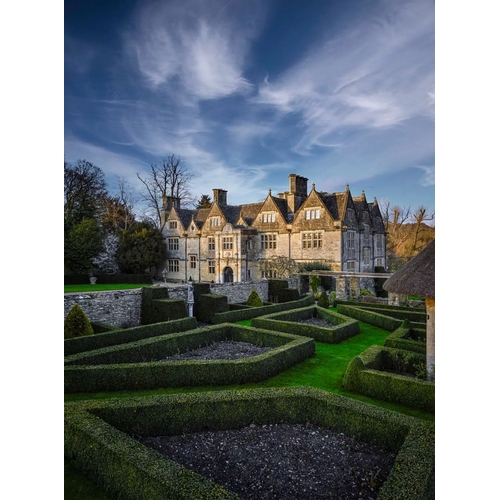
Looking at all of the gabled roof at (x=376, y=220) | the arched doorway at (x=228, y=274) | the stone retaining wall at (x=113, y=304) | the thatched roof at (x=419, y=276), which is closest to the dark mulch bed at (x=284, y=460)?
the thatched roof at (x=419, y=276)

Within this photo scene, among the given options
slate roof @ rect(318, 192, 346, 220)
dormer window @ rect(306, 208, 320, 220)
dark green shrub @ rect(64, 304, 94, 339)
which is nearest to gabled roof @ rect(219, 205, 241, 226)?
dormer window @ rect(306, 208, 320, 220)

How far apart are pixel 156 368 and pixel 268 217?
16.0 meters

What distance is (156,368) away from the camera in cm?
561

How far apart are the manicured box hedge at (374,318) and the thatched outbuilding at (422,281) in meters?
3.47

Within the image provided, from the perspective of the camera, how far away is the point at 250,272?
21500 mm

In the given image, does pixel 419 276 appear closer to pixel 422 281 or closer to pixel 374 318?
pixel 422 281

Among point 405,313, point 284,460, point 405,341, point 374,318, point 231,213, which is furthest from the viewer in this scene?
point 231,213

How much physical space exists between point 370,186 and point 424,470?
2.63 m

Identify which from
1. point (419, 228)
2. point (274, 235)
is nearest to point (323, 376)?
point (419, 228)

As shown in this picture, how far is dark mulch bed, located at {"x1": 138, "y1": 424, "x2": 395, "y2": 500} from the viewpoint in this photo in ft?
10.0

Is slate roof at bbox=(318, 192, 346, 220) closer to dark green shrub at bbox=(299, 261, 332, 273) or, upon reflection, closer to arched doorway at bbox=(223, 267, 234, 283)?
dark green shrub at bbox=(299, 261, 332, 273)

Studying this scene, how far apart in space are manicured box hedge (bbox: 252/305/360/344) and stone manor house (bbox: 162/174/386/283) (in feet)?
24.7
